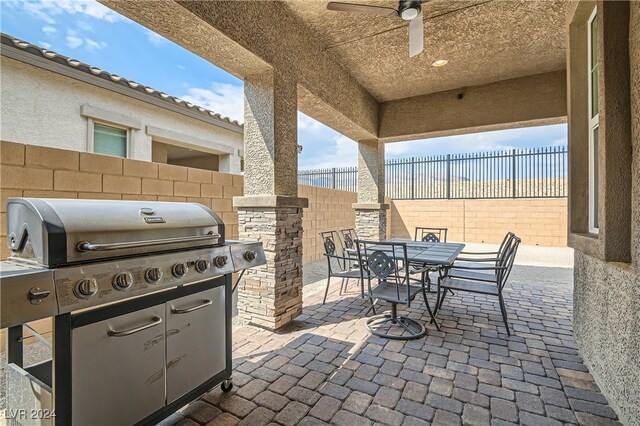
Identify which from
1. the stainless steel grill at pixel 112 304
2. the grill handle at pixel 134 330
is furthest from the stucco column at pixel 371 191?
the grill handle at pixel 134 330

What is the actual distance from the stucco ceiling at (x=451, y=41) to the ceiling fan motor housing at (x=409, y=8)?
0.50m

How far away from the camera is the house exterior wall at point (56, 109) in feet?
12.6

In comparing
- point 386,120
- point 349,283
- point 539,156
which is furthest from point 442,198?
point 349,283

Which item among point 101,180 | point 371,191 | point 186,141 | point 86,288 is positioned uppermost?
point 186,141

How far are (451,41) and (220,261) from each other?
366 centimetres

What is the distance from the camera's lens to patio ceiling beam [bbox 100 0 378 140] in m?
2.11

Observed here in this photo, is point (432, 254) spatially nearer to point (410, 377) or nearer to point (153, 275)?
point (410, 377)

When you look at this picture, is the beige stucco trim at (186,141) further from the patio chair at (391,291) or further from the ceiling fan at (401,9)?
the patio chair at (391,291)

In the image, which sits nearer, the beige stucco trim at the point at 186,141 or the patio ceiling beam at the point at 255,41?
the patio ceiling beam at the point at 255,41

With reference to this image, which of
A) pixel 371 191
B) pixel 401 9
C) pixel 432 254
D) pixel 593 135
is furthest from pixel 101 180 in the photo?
pixel 371 191

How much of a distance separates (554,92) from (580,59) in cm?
220

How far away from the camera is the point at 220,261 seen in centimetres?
190

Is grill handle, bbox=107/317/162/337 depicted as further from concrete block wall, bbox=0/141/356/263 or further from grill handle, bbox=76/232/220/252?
concrete block wall, bbox=0/141/356/263

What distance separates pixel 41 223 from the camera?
1.25 meters
